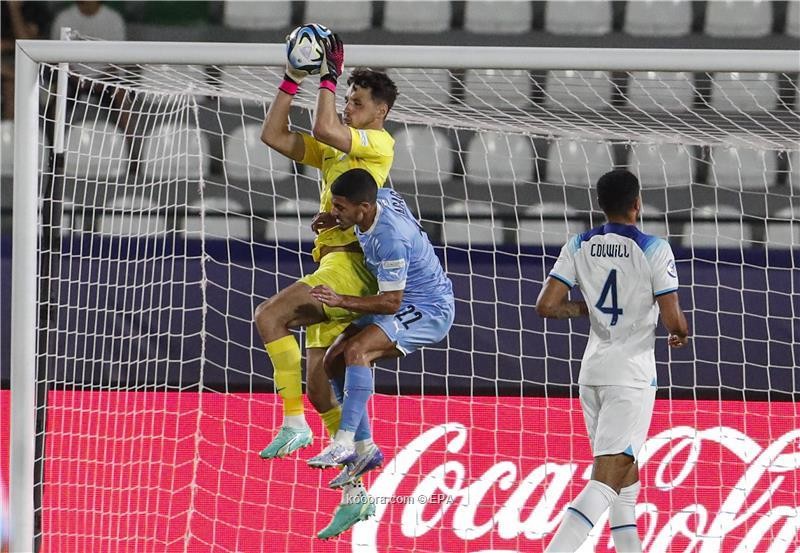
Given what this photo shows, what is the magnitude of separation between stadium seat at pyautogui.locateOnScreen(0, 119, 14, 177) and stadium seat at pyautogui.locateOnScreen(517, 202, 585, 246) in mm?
2728

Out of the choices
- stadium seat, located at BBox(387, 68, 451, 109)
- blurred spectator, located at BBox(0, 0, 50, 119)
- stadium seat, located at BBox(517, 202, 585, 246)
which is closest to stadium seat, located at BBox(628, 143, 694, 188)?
stadium seat, located at BBox(517, 202, 585, 246)

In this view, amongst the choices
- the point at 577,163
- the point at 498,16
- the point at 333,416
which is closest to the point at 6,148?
the point at 498,16

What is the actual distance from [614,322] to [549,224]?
224cm

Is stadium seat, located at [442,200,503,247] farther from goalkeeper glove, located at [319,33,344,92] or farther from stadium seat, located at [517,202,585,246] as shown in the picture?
goalkeeper glove, located at [319,33,344,92]

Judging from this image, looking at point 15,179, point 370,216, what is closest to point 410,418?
point 370,216

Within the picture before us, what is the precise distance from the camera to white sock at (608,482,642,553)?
3949 millimetres

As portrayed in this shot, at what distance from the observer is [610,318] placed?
3.79 meters

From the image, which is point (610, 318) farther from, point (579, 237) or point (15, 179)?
point (15, 179)

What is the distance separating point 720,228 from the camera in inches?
247

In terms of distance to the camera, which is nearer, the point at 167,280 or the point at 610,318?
the point at 610,318

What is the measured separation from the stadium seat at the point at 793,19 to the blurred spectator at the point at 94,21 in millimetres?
4041

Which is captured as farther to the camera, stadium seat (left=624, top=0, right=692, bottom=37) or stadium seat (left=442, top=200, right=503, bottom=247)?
stadium seat (left=624, top=0, right=692, bottom=37)

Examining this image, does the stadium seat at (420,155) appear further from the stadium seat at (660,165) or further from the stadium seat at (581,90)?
the stadium seat at (660,165)

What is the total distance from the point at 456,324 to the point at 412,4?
8.74 ft
